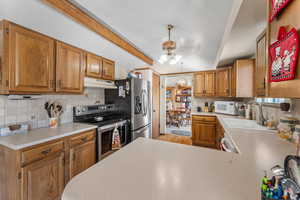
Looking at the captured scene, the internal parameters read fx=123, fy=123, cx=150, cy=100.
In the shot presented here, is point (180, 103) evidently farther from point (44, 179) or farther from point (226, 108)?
point (44, 179)

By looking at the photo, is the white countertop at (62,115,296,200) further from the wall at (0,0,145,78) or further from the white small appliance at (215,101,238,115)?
the white small appliance at (215,101,238,115)

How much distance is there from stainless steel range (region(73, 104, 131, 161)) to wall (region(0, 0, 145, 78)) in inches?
43.2

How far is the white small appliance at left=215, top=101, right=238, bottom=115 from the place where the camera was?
300 centimetres

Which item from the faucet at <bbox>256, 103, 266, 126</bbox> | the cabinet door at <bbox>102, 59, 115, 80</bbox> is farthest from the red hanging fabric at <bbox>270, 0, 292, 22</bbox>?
the cabinet door at <bbox>102, 59, 115, 80</bbox>

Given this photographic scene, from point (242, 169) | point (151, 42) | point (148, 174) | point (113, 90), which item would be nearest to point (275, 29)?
point (242, 169)

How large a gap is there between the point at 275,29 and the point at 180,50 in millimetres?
2131

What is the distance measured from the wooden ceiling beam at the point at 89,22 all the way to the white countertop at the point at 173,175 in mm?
1751

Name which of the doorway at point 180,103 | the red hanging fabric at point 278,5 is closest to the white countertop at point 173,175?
the red hanging fabric at point 278,5

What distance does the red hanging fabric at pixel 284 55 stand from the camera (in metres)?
0.53

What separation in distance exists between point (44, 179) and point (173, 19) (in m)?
2.48

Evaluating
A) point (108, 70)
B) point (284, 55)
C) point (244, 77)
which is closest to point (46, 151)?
point (108, 70)

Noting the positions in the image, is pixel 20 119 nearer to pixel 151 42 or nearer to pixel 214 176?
pixel 214 176

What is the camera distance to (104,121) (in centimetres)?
219

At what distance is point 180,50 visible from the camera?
2.74 metres
